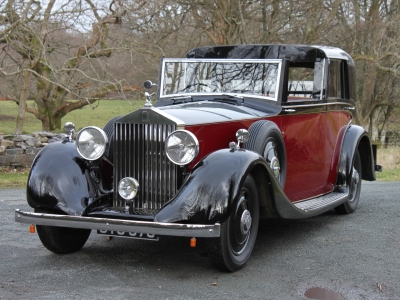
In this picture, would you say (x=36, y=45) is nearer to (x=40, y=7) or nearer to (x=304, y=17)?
(x=40, y=7)

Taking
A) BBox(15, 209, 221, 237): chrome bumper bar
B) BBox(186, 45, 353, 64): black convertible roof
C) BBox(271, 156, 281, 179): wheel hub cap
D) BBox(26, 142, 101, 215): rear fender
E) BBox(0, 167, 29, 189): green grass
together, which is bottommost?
BBox(0, 167, 29, 189): green grass

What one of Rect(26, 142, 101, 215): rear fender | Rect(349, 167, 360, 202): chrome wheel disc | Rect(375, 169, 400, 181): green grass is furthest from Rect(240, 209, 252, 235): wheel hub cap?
Rect(375, 169, 400, 181): green grass

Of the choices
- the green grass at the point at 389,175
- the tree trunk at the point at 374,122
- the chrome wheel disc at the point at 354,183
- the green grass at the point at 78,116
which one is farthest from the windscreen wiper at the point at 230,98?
the tree trunk at the point at 374,122

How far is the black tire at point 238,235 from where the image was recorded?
4.55 metres

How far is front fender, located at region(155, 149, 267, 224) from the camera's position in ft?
14.4

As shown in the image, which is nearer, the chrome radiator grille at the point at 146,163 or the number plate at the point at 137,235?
the number plate at the point at 137,235

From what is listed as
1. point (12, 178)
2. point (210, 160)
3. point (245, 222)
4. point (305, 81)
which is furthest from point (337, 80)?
point (12, 178)

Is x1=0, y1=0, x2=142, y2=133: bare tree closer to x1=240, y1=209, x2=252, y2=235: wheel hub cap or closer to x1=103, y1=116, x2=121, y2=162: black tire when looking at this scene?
x1=103, y1=116, x2=121, y2=162: black tire

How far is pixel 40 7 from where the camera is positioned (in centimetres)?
1349

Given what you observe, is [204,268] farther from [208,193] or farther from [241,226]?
[208,193]

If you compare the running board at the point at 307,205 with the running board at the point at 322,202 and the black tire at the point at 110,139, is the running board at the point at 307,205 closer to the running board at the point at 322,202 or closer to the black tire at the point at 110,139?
the running board at the point at 322,202

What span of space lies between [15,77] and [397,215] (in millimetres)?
10919

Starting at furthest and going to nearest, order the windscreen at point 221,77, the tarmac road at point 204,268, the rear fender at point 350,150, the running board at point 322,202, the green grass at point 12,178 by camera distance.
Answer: the green grass at point 12,178, the rear fender at point 350,150, the windscreen at point 221,77, the running board at point 322,202, the tarmac road at point 204,268

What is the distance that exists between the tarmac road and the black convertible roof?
74.6 inches
